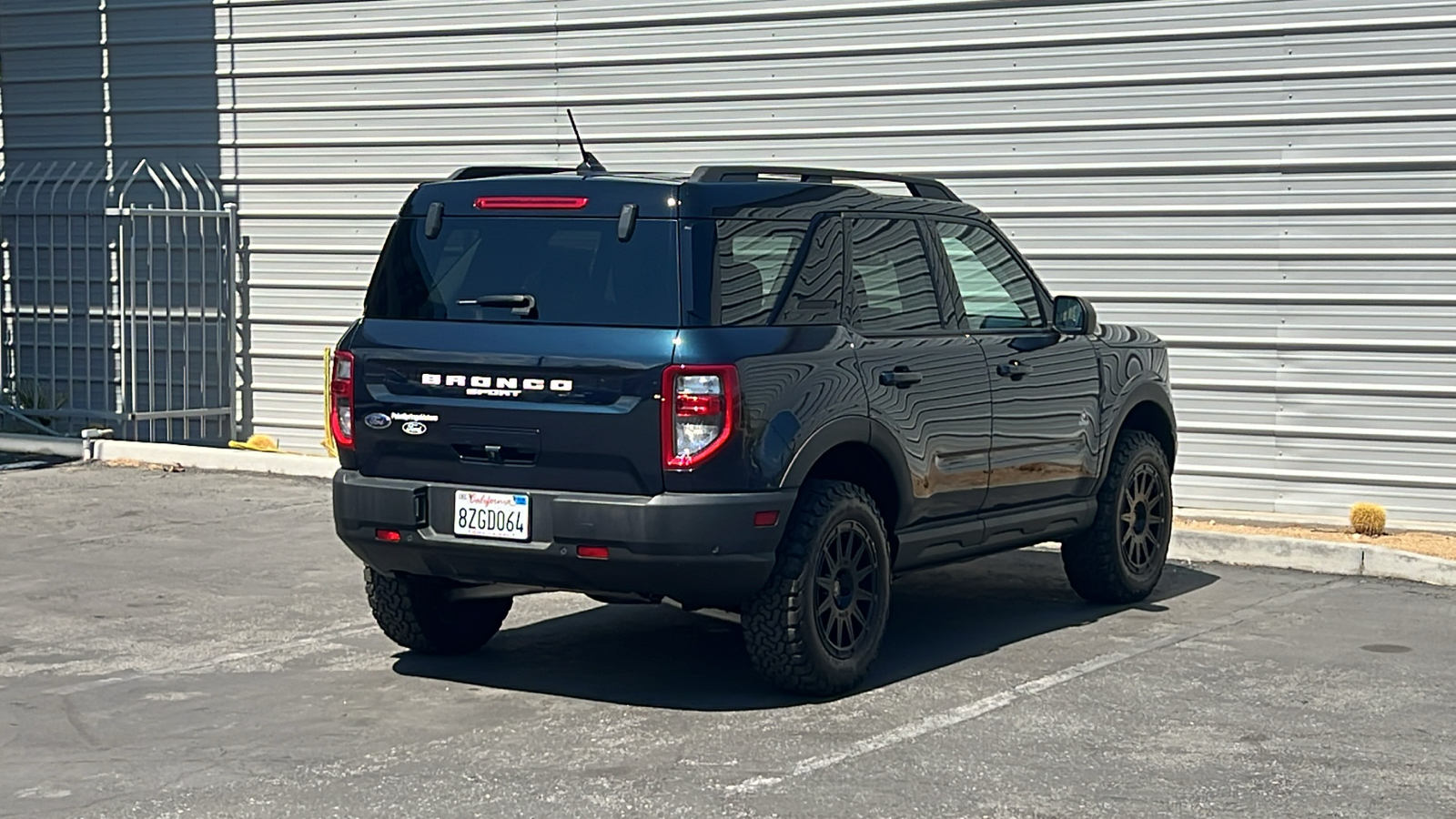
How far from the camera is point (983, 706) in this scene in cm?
726

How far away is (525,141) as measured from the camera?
48.8 ft

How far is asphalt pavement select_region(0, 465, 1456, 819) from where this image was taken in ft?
19.8

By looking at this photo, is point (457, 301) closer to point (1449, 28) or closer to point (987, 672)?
point (987, 672)

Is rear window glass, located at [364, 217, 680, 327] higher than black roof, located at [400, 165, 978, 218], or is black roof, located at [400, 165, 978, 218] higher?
black roof, located at [400, 165, 978, 218]

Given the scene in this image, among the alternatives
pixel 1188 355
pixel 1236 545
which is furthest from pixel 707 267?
pixel 1188 355

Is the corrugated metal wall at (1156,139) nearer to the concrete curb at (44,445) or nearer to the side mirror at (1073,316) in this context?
the concrete curb at (44,445)

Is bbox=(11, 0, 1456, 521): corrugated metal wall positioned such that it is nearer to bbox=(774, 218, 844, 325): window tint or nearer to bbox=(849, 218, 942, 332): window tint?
bbox=(849, 218, 942, 332): window tint

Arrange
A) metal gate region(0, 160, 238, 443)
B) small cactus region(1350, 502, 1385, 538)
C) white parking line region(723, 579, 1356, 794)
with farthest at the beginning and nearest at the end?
metal gate region(0, 160, 238, 443) → small cactus region(1350, 502, 1385, 538) → white parking line region(723, 579, 1356, 794)

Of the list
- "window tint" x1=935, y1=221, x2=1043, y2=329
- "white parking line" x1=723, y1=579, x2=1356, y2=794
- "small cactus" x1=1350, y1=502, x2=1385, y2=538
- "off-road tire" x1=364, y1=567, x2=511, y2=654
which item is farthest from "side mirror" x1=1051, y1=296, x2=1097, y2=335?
"small cactus" x1=1350, y1=502, x2=1385, y2=538

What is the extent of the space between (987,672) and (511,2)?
27.9 feet

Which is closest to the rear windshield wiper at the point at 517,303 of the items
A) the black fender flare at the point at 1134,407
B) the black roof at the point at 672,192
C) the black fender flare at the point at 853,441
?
the black roof at the point at 672,192

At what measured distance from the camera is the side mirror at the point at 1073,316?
9008mm

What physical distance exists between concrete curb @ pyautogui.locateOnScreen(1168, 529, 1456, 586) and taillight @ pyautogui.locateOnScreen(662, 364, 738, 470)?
4.66 metres

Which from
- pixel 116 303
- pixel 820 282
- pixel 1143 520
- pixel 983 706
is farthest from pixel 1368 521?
pixel 116 303
